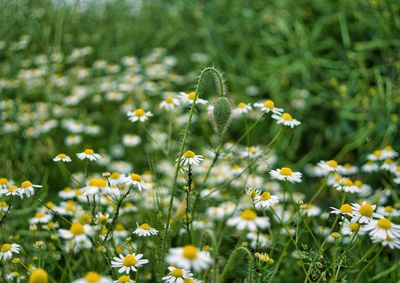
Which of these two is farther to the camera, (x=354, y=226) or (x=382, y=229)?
(x=354, y=226)

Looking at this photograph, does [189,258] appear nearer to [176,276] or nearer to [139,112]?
[176,276]

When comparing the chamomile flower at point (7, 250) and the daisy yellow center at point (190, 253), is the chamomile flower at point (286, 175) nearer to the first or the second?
the daisy yellow center at point (190, 253)

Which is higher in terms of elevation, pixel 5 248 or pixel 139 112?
pixel 139 112

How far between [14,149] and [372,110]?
181cm

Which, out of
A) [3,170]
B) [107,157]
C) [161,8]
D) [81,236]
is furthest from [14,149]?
[161,8]

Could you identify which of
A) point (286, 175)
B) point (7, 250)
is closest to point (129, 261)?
point (7, 250)

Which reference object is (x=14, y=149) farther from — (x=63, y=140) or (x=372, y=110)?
(x=372, y=110)

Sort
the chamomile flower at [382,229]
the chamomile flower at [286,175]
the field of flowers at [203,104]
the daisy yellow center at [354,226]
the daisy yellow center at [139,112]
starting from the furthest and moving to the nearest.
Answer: the field of flowers at [203,104] < the daisy yellow center at [139,112] < the chamomile flower at [286,175] < the daisy yellow center at [354,226] < the chamomile flower at [382,229]

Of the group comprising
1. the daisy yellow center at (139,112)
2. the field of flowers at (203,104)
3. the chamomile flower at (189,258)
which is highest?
the chamomile flower at (189,258)

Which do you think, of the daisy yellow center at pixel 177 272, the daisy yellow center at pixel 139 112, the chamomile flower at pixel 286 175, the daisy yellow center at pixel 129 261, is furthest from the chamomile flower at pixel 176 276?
the daisy yellow center at pixel 139 112

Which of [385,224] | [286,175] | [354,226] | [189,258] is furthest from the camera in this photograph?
[286,175]

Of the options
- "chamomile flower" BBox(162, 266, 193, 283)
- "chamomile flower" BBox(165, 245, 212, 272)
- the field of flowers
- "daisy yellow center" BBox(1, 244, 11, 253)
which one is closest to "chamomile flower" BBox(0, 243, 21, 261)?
"daisy yellow center" BBox(1, 244, 11, 253)

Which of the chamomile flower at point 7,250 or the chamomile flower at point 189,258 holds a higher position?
the chamomile flower at point 189,258

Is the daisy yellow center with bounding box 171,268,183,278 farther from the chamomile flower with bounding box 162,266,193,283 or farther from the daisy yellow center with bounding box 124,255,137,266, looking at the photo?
the daisy yellow center with bounding box 124,255,137,266
